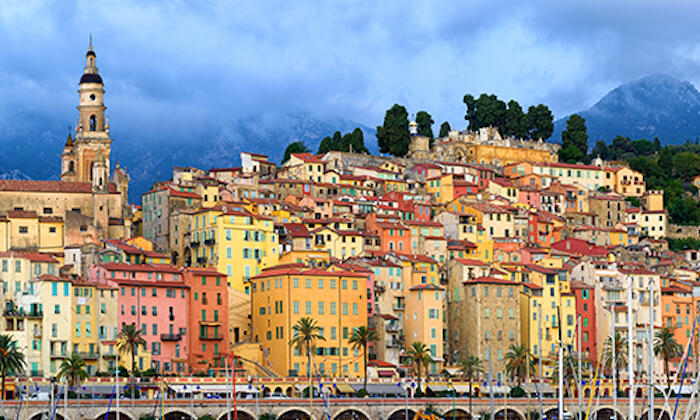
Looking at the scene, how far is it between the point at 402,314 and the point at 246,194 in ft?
82.8

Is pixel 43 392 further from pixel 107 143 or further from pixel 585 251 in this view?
pixel 585 251

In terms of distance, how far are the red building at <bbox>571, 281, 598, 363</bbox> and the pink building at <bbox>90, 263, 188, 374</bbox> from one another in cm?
3482

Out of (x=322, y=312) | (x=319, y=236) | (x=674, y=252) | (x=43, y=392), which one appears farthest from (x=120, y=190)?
(x=674, y=252)

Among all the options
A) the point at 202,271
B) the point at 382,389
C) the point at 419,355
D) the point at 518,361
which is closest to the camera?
the point at 382,389

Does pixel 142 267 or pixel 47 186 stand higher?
pixel 47 186

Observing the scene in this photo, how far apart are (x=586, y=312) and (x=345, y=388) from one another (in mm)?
28943

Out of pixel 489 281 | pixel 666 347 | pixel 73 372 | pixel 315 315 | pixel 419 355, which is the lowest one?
pixel 73 372

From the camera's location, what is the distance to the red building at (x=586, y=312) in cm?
11225

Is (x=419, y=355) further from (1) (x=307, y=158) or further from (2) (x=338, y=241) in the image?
(1) (x=307, y=158)

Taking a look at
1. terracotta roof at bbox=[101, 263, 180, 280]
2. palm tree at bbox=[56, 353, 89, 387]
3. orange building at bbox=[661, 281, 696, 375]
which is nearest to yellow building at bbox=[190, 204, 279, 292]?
terracotta roof at bbox=[101, 263, 180, 280]

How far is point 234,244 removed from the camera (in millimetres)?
105562

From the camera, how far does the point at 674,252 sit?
456 ft

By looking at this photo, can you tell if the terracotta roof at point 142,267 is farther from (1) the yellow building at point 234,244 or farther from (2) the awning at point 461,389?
(2) the awning at point 461,389

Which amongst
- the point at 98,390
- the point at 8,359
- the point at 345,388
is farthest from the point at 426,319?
the point at 8,359
